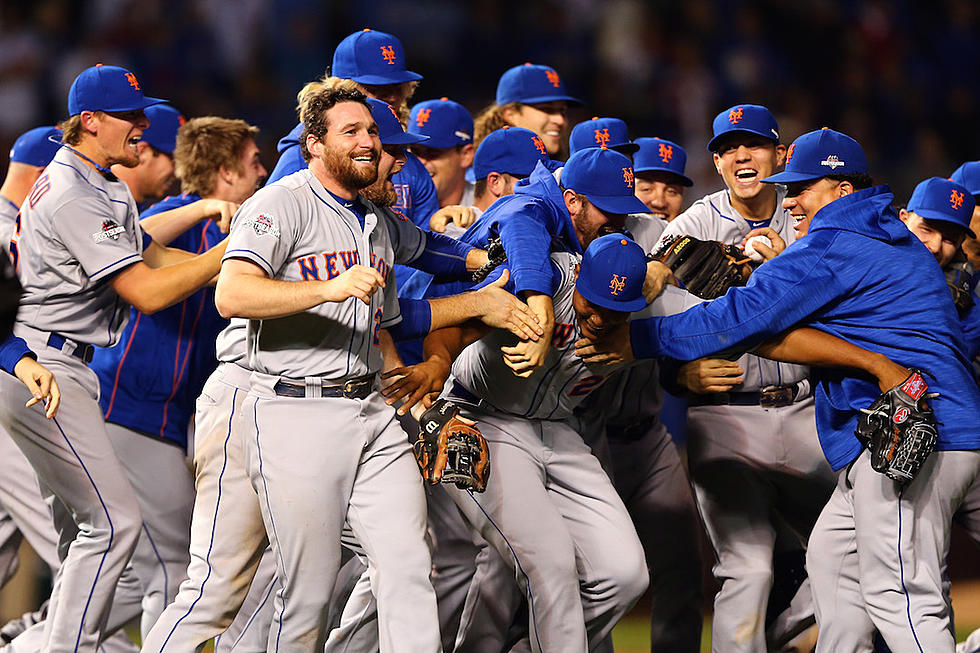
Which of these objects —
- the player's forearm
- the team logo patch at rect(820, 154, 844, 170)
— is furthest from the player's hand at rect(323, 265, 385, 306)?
the team logo patch at rect(820, 154, 844, 170)

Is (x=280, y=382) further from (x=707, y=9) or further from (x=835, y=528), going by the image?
(x=707, y=9)

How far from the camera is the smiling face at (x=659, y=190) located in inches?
232

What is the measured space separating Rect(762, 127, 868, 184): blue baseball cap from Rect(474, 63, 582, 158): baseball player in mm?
2021

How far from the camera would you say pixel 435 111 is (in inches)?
235

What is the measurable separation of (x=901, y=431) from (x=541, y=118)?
3.00 metres

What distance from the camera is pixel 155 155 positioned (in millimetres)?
5895

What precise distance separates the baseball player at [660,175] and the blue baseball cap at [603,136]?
187 mm

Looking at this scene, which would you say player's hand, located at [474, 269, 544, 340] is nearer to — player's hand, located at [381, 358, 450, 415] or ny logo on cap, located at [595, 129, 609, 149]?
player's hand, located at [381, 358, 450, 415]

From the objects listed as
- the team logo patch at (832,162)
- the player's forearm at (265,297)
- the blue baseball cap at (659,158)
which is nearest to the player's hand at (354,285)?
the player's forearm at (265,297)

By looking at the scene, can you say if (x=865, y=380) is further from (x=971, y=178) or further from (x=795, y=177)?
(x=971, y=178)

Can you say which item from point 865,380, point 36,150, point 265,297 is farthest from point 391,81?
point 865,380

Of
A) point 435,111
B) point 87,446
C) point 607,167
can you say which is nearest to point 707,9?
point 435,111

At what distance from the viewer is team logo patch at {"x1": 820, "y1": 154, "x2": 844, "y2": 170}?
4383mm

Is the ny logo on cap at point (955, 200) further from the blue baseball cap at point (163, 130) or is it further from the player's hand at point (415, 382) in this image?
the blue baseball cap at point (163, 130)
